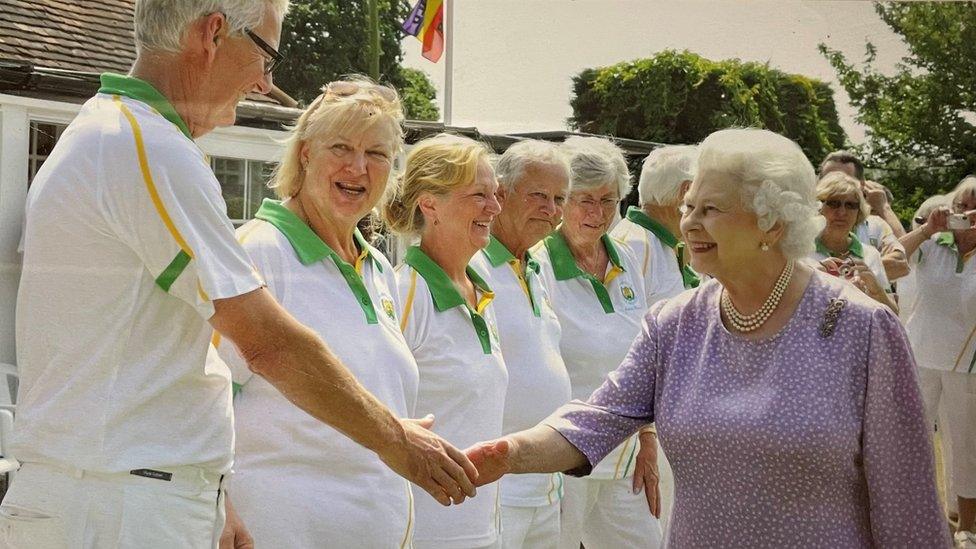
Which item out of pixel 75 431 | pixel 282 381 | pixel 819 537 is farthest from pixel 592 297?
pixel 75 431

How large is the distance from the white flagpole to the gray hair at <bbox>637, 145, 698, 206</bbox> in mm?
583

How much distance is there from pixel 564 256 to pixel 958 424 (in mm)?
1205

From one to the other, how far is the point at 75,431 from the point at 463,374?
3.19ft

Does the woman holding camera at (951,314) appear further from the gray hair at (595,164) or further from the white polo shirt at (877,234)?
the gray hair at (595,164)

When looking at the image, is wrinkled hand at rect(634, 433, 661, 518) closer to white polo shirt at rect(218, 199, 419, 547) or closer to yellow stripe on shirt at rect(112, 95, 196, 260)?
white polo shirt at rect(218, 199, 419, 547)

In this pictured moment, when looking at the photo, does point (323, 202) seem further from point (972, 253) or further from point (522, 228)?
point (972, 253)

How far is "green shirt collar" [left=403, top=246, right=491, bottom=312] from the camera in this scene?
250 cm

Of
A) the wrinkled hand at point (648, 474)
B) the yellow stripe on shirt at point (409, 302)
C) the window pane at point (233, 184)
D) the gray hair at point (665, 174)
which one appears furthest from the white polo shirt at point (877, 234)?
the window pane at point (233, 184)

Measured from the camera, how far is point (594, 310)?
3.06 meters

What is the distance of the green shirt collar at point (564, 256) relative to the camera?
3.08 m

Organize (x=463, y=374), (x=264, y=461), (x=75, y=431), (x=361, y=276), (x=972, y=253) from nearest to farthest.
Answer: (x=75, y=431) < (x=264, y=461) < (x=361, y=276) < (x=463, y=374) < (x=972, y=253)

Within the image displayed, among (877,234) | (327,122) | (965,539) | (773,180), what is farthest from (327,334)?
(965,539)

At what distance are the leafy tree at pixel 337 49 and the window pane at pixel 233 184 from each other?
17 cm

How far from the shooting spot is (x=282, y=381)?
1733 mm
